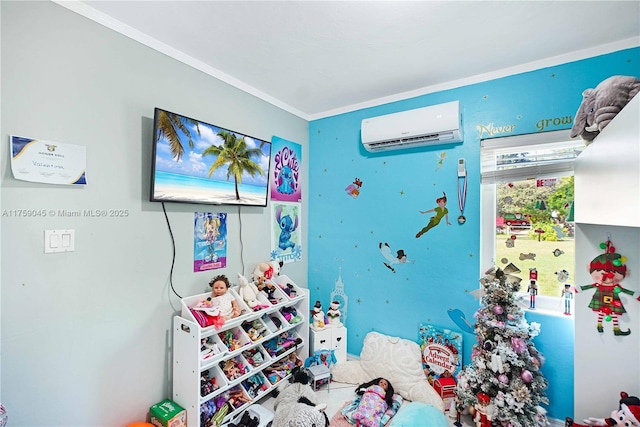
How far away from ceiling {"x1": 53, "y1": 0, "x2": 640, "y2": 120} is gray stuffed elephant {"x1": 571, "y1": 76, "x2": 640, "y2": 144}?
610 mm

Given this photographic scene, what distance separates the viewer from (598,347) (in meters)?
1.44

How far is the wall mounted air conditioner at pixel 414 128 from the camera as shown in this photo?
2.04 metres

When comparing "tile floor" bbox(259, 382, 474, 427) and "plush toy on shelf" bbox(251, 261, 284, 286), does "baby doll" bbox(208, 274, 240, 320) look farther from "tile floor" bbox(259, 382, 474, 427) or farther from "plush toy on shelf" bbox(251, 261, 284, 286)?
"tile floor" bbox(259, 382, 474, 427)

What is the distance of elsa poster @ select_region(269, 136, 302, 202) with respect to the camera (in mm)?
2527

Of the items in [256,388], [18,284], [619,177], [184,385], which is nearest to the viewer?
[619,177]

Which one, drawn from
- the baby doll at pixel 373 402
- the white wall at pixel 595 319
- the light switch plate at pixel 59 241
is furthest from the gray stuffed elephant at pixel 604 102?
the light switch plate at pixel 59 241

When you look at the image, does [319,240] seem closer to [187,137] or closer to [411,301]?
[411,301]

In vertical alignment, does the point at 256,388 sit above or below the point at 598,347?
below

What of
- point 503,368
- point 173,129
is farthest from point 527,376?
Result: point 173,129

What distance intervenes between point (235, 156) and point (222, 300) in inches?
38.2

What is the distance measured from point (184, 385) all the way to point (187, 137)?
4.76 feet

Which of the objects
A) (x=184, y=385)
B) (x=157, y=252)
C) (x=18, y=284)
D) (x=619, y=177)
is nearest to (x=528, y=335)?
A: (x=619, y=177)

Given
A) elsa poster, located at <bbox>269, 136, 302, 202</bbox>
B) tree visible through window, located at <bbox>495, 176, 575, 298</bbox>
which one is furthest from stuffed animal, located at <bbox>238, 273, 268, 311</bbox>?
tree visible through window, located at <bbox>495, 176, 575, 298</bbox>

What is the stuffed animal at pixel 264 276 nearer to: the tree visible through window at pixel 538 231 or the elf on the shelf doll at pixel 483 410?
the elf on the shelf doll at pixel 483 410
